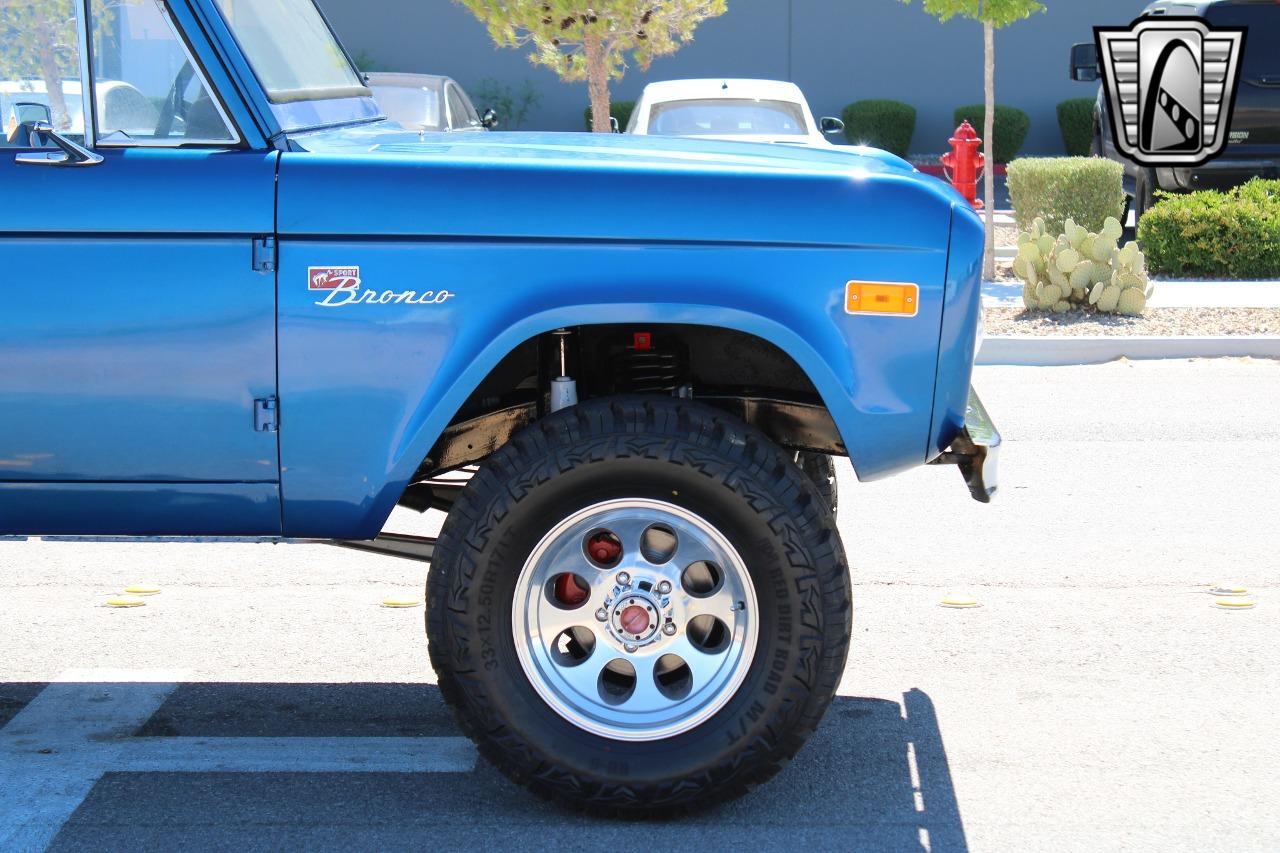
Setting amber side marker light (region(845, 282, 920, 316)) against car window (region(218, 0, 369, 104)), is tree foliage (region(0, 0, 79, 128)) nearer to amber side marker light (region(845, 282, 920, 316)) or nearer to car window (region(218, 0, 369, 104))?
car window (region(218, 0, 369, 104))

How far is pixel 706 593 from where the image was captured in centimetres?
366

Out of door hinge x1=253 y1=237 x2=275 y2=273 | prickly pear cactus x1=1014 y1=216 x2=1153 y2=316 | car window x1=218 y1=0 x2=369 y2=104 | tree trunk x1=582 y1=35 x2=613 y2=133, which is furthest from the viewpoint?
tree trunk x1=582 y1=35 x2=613 y2=133

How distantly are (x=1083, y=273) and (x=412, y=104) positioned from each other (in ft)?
18.8

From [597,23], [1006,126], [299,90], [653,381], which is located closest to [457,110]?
[597,23]

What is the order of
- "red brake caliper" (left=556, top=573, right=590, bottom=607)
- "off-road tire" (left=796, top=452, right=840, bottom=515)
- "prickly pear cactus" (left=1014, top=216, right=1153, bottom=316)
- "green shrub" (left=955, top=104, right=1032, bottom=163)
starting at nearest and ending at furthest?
"red brake caliper" (left=556, top=573, right=590, bottom=607)
"off-road tire" (left=796, top=452, right=840, bottom=515)
"prickly pear cactus" (left=1014, top=216, right=1153, bottom=316)
"green shrub" (left=955, top=104, right=1032, bottom=163)

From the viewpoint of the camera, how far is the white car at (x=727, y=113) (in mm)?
13008

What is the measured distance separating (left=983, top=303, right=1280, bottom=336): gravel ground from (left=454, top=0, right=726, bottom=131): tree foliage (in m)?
5.13

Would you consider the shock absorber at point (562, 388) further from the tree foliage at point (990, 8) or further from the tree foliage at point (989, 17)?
the tree foliage at point (990, 8)

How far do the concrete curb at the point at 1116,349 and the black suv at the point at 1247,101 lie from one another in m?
4.63

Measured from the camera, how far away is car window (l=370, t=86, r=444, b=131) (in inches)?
519

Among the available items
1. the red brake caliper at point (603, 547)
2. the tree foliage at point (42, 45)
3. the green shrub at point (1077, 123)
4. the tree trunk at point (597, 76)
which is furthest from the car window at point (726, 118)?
the green shrub at point (1077, 123)

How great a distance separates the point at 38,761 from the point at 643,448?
1782 millimetres

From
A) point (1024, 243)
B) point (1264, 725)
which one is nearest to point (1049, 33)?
point (1024, 243)

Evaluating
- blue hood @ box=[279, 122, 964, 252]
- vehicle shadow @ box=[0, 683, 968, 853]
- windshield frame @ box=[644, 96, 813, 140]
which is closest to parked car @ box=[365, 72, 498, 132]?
windshield frame @ box=[644, 96, 813, 140]
